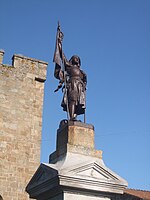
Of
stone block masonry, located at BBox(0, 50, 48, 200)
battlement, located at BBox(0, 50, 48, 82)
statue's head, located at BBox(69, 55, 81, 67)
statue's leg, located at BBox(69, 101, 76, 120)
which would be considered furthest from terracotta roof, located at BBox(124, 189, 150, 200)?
statue's leg, located at BBox(69, 101, 76, 120)

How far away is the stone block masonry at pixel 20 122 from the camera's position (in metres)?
14.9

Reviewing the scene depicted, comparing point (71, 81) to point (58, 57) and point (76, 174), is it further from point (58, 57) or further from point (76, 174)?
point (76, 174)

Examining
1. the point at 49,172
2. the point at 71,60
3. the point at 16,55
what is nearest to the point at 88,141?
the point at 49,172

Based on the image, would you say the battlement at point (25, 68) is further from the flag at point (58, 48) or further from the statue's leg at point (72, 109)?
the statue's leg at point (72, 109)

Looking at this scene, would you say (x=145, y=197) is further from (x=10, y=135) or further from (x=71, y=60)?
(x=71, y=60)

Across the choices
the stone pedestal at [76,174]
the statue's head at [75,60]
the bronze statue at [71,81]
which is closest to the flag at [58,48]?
the bronze statue at [71,81]

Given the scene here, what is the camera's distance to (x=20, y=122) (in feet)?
52.3

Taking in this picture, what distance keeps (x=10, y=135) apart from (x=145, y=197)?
1124 cm

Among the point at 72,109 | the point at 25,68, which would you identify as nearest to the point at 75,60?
the point at 72,109

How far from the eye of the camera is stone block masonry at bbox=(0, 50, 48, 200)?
14.9 metres

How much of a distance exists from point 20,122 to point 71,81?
8.51m

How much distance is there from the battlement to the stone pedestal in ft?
32.1

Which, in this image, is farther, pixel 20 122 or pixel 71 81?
pixel 20 122

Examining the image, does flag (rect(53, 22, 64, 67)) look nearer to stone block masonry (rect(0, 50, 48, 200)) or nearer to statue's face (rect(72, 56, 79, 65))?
statue's face (rect(72, 56, 79, 65))
